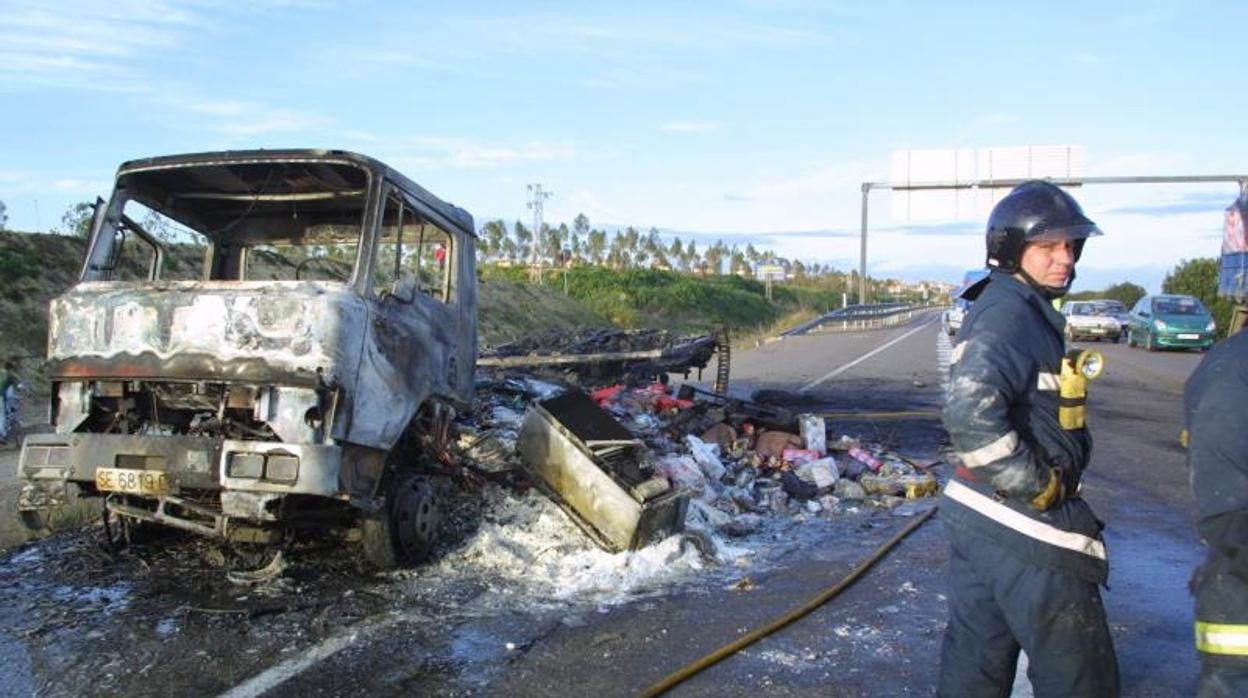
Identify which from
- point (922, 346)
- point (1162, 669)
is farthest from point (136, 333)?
point (922, 346)

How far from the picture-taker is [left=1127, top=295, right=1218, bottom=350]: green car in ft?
89.2

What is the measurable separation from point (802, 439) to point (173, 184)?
590cm

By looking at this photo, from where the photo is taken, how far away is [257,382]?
5098 millimetres

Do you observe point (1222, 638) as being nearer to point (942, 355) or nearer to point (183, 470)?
point (183, 470)

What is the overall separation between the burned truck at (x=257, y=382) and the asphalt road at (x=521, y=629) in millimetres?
427

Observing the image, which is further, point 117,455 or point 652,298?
point 652,298

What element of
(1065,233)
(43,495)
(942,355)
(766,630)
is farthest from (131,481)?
(942,355)

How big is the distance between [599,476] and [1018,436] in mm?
3556

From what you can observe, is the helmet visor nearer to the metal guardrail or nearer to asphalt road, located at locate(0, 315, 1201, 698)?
asphalt road, located at locate(0, 315, 1201, 698)

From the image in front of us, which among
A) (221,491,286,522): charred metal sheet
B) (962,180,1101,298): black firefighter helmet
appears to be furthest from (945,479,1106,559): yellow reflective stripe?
(221,491,286,522): charred metal sheet

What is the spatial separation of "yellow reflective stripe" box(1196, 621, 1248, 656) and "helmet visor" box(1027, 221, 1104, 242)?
3.91 feet

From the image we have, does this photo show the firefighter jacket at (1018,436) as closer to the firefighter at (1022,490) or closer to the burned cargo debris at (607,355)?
the firefighter at (1022,490)

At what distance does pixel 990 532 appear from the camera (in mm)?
2965

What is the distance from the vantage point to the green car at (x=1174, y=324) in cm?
2720
